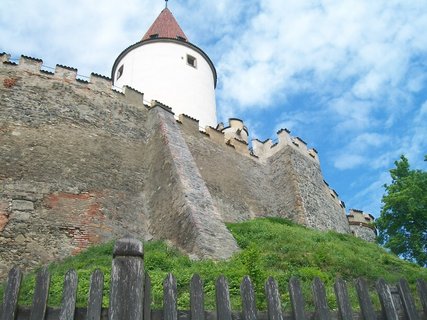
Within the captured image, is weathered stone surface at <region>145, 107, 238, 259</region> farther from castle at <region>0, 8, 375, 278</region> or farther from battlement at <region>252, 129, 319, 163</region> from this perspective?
battlement at <region>252, 129, 319, 163</region>

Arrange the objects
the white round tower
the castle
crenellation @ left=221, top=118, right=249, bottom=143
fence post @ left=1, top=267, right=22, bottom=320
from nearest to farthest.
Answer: fence post @ left=1, top=267, right=22, bottom=320 → the castle → the white round tower → crenellation @ left=221, top=118, right=249, bottom=143

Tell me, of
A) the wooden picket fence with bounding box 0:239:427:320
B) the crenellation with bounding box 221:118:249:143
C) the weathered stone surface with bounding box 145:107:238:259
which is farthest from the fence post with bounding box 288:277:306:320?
the crenellation with bounding box 221:118:249:143

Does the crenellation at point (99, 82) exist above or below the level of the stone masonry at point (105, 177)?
above

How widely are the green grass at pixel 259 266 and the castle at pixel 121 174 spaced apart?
90 cm

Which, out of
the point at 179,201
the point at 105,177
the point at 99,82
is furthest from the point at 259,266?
the point at 99,82

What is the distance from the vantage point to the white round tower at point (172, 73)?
24.8 meters

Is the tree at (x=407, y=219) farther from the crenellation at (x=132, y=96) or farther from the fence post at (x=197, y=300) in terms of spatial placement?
the fence post at (x=197, y=300)

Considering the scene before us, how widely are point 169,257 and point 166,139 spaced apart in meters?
6.20

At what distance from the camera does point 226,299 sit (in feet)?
11.9

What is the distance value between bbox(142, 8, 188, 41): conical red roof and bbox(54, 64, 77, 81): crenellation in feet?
37.6

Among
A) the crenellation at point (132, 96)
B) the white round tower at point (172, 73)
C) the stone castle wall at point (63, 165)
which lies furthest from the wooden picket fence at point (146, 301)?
the white round tower at point (172, 73)

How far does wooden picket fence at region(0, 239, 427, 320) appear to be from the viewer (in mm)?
3393

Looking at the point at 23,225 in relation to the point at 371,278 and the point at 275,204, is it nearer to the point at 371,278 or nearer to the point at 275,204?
the point at 371,278

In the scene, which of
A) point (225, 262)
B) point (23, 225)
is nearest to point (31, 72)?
point (23, 225)
